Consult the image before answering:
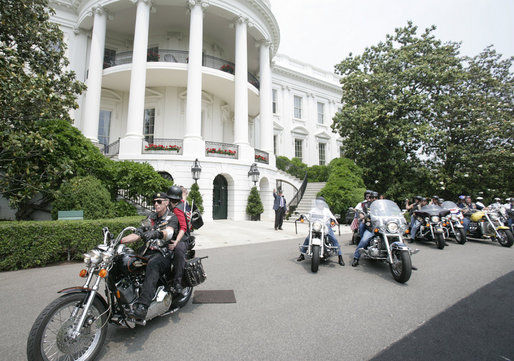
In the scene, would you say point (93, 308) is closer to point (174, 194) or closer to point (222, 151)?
point (174, 194)

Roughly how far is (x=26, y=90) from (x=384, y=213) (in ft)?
27.8

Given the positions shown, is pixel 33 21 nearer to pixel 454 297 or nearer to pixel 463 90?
pixel 454 297

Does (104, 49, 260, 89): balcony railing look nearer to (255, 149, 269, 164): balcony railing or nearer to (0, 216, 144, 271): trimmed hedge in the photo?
(255, 149, 269, 164): balcony railing

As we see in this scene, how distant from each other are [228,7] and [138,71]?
7343 millimetres

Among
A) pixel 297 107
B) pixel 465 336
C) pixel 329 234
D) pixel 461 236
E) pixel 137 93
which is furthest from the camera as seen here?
pixel 297 107

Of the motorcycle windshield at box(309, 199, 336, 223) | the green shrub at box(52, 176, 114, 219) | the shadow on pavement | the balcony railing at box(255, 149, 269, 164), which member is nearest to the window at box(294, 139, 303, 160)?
the balcony railing at box(255, 149, 269, 164)

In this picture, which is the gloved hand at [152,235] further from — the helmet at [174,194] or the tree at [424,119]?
the tree at [424,119]

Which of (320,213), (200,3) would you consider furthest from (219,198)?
(200,3)

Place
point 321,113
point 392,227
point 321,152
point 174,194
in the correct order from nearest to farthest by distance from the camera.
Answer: point 174,194 → point 392,227 → point 321,152 → point 321,113

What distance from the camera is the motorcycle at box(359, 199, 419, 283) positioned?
4.68 metres

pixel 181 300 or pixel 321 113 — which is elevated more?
pixel 321 113

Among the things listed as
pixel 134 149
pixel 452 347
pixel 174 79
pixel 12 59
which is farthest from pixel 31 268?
pixel 174 79

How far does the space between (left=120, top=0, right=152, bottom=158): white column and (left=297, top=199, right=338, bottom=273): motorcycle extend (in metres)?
12.0

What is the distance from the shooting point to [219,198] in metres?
16.4
